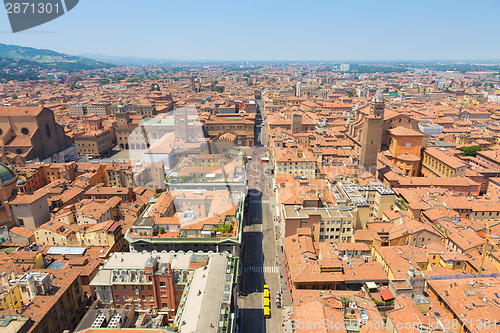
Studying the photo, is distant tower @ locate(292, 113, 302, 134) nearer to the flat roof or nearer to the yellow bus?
the yellow bus

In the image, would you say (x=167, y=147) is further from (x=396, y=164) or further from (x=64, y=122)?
(x=64, y=122)

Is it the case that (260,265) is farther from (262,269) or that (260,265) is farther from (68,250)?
(68,250)

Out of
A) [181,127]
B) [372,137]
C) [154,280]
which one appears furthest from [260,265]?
[181,127]

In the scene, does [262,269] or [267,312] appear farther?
[262,269]

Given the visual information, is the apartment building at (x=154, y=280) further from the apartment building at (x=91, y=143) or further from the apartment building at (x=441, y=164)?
the apartment building at (x=91, y=143)

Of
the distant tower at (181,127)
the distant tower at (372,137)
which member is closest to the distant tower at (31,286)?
the distant tower at (372,137)

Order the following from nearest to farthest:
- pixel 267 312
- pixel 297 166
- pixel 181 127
A: pixel 267 312 < pixel 297 166 < pixel 181 127
